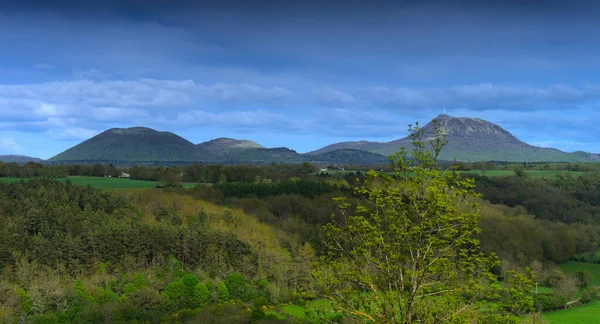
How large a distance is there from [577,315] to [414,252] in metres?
61.5

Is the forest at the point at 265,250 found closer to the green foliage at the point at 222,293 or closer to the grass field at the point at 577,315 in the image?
the green foliage at the point at 222,293

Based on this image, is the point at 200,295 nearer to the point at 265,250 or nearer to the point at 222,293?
the point at 222,293

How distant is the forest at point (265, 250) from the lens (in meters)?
16.3

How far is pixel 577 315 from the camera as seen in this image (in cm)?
6525

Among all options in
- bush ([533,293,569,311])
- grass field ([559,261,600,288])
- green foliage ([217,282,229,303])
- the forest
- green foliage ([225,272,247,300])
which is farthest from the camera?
grass field ([559,261,600,288])

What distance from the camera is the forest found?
16.3 metres

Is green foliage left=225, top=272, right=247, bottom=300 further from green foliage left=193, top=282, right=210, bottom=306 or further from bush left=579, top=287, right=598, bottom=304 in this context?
bush left=579, top=287, right=598, bottom=304

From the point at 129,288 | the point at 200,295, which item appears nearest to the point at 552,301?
the point at 200,295

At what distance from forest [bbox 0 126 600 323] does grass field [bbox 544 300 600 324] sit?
5.57 ft

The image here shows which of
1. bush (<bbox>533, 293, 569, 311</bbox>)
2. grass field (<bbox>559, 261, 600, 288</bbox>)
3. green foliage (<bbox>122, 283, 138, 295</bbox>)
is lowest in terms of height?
grass field (<bbox>559, 261, 600, 288</bbox>)

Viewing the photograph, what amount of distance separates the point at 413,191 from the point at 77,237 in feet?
269

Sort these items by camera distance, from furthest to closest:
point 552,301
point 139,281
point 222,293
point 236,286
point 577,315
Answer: point 236,286 < point 222,293 < point 139,281 < point 552,301 < point 577,315

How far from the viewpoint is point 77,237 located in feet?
276

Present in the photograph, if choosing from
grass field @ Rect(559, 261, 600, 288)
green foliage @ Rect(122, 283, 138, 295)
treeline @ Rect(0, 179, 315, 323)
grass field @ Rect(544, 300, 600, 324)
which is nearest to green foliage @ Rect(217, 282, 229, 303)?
treeline @ Rect(0, 179, 315, 323)
